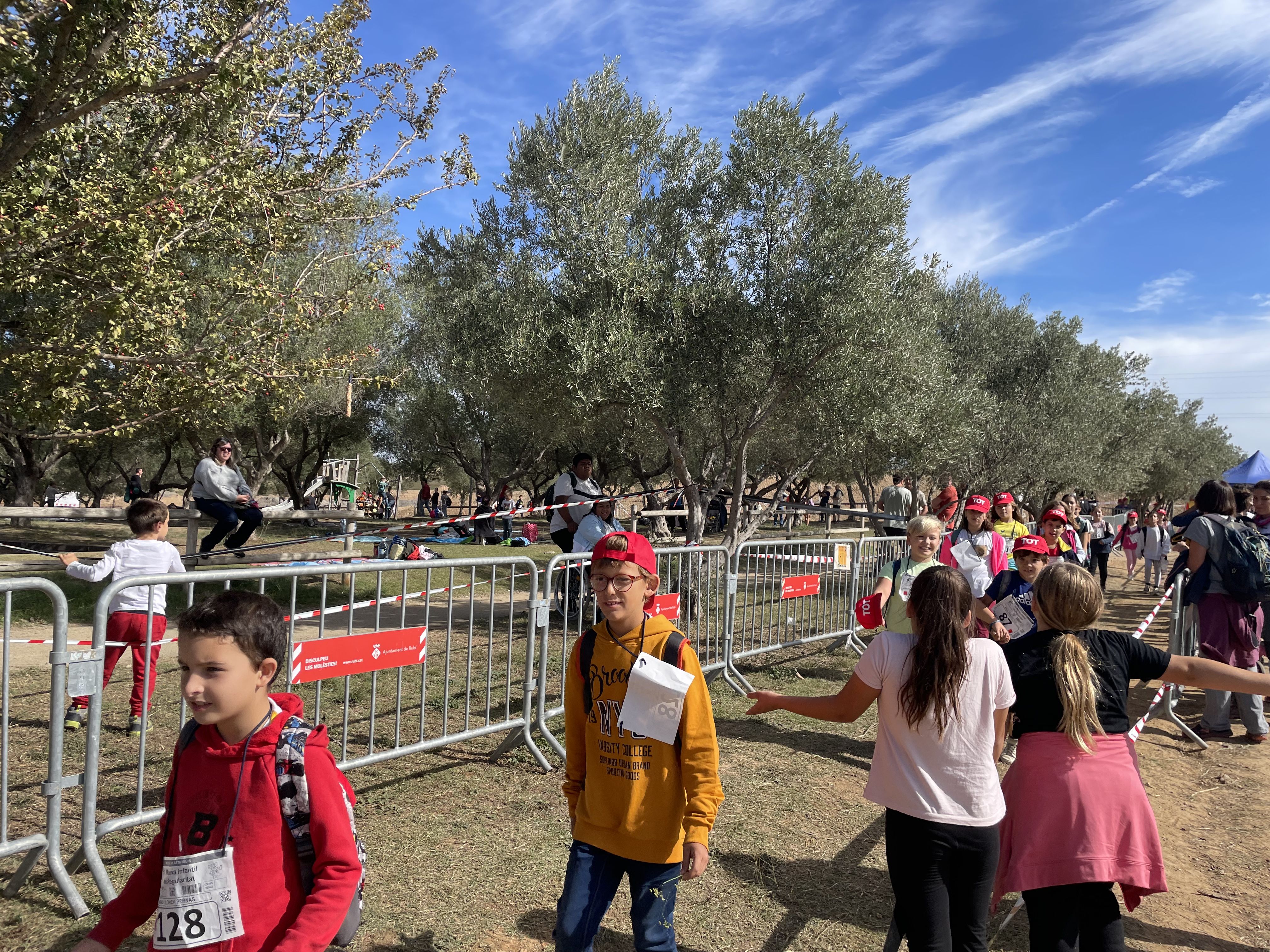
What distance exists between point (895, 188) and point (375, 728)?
10.0m

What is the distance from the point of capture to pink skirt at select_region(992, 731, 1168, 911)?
2.64 m

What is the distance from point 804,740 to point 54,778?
4.95m

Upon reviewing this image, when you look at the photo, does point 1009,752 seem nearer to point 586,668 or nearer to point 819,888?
point 819,888

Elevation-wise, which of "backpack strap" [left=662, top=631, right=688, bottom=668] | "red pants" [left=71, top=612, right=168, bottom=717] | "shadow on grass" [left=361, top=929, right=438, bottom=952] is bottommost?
"shadow on grass" [left=361, top=929, right=438, bottom=952]

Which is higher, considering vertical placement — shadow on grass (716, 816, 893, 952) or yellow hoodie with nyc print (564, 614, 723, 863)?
yellow hoodie with nyc print (564, 614, 723, 863)

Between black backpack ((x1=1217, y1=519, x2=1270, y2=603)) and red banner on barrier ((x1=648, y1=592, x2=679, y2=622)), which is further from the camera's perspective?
black backpack ((x1=1217, y1=519, x2=1270, y2=603))

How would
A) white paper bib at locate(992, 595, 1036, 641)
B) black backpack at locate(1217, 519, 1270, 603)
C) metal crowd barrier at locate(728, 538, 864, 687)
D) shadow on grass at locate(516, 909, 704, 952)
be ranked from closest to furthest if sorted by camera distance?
shadow on grass at locate(516, 909, 704, 952) → white paper bib at locate(992, 595, 1036, 641) → black backpack at locate(1217, 519, 1270, 603) → metal crowd barrier at locate(728, 538, 864, 687)

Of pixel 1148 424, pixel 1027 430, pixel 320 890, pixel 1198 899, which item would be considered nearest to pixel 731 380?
pixel 1198 899

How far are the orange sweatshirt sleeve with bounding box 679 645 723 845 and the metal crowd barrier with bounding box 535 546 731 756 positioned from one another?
198 cm

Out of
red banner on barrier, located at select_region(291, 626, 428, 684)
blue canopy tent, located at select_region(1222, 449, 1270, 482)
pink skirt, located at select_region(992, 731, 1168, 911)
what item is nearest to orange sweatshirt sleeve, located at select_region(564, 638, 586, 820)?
pink skirt, located at select_region(992, 731, 1168, 911)

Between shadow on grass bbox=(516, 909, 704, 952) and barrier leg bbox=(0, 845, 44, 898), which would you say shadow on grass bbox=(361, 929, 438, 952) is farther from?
barrier leg bbox=(0, 845, 44, 898)

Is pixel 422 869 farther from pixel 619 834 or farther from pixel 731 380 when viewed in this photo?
pixel 731 380

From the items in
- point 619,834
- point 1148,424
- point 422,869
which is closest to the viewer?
point 619,834

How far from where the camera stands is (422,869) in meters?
3.99
